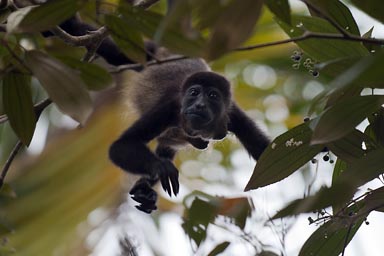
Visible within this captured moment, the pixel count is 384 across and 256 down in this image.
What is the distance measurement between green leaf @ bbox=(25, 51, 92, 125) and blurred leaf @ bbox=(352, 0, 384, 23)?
0.62m

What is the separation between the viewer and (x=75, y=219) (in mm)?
4316

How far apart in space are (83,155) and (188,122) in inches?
34.0

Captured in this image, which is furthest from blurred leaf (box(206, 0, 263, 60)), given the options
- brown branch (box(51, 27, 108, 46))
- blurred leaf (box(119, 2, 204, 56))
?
brown branch (box(51, 27, 108, 46))

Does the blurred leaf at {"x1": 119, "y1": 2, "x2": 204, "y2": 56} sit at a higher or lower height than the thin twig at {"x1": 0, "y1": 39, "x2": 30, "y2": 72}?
higher

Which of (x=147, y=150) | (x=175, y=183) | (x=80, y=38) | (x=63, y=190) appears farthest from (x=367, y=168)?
(x=63, y=190)

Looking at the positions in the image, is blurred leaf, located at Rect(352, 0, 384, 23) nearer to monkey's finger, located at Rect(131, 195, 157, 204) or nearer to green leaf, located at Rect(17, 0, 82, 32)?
green leaf, located at Rect(17, 0, 82, 32)

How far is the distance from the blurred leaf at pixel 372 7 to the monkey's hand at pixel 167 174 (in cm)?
174

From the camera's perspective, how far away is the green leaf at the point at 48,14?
162 centimetres

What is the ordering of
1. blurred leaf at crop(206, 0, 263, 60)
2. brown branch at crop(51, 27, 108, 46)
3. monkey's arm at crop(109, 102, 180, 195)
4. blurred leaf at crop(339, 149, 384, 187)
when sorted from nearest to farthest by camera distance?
blurred leaf at crop(206, 0, 263, 60), blurred leaf at crop(339, 149, 384, 187), brown branch at crop(51, 27, 108, 46), monkey's arm at crop(109, 102, 180, 195)

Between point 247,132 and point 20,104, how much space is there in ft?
8.14

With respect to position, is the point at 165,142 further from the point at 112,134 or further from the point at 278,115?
the point at 278,115

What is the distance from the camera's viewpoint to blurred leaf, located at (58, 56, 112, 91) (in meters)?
1.74

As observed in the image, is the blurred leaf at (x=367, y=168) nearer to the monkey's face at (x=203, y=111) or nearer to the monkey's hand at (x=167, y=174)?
the monkey's hand at (x=167, y=174)

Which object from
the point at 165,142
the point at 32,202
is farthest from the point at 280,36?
the point at 32,202
